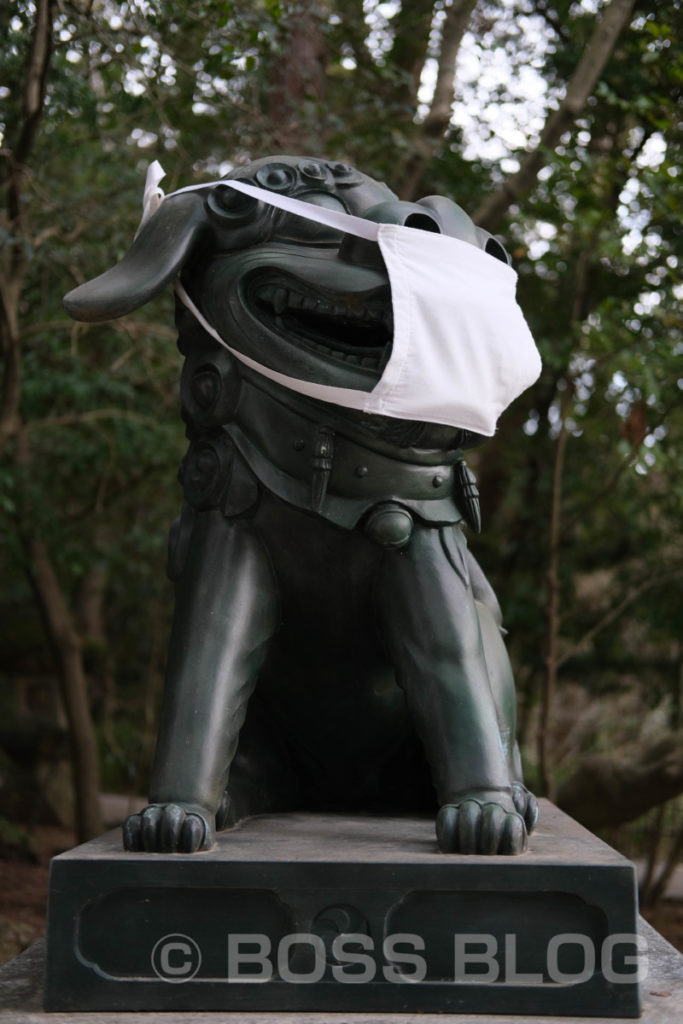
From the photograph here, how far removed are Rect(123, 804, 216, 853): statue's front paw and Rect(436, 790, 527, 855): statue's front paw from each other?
361 mm

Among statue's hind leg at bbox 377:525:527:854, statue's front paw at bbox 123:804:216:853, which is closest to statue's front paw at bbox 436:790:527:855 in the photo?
statue's hind leg at bbox 377:525:527:854

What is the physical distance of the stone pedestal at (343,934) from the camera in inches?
65.1

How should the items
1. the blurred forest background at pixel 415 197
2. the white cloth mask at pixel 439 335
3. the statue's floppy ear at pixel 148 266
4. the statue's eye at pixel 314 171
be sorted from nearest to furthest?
the white cloth mask at pixel 439 335, the statue's floppy ear at pixel 148 266, the statue's eye at pixel 314 171, the blurred forest background at pixel 415 197

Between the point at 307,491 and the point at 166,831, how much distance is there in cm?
60

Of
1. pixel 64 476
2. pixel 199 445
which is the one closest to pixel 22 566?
pixel 64 476

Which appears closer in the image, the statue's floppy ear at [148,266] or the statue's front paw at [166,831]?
the statue's front paw at [166,831]

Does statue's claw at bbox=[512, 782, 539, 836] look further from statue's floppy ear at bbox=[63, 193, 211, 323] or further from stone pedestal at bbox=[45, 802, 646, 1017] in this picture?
statue's floppy ear at bbox=[63, 193, 211, 323]

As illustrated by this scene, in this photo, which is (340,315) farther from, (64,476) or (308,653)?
(64,476)

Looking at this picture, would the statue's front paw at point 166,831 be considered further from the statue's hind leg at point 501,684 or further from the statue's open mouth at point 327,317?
the statue's open mouth at point 327,317

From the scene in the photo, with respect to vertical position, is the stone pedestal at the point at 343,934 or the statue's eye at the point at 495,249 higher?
the statue's eye at the point at 495,249

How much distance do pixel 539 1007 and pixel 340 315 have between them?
1098 mm

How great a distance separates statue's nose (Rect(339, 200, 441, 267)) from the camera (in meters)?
1.89

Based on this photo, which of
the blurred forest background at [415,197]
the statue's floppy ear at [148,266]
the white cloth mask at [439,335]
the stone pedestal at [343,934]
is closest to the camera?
the stone pedestal at [343,934]

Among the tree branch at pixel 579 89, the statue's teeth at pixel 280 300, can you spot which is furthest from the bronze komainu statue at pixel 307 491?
the tree branch at pixel 579 89
